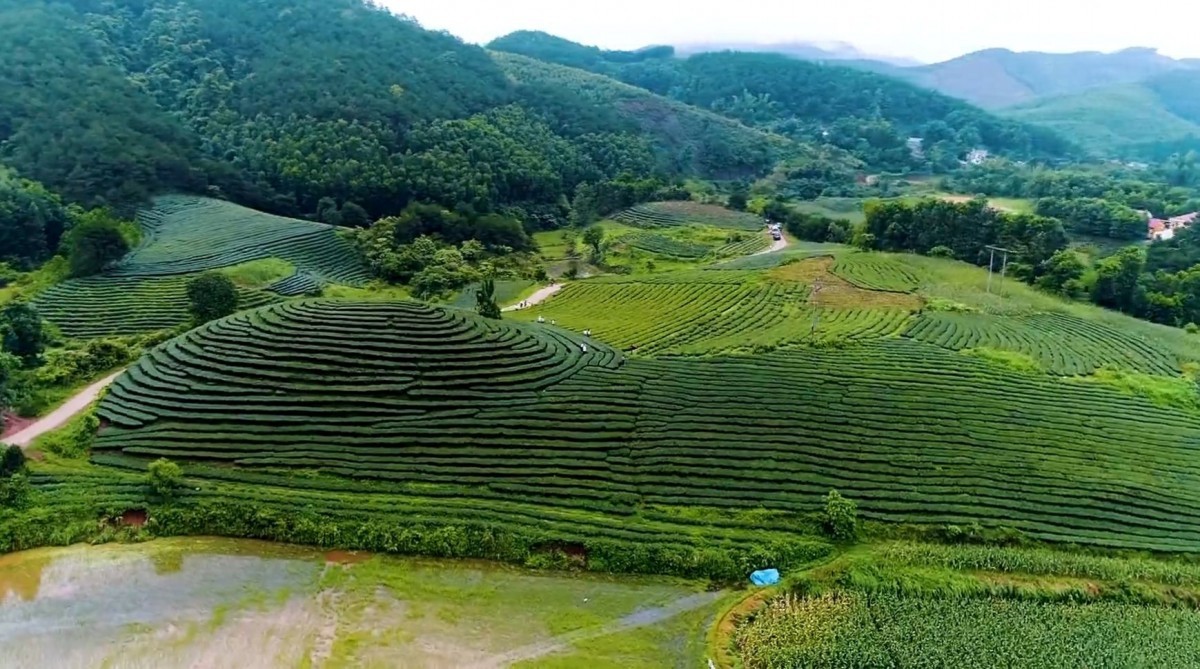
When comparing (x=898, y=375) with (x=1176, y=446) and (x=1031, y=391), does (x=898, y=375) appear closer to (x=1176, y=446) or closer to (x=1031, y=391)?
(x=1031, y=391)

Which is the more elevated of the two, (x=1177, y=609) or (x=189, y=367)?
(x=189, y=367)

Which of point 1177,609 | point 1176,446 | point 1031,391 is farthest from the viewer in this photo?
point 1031,391

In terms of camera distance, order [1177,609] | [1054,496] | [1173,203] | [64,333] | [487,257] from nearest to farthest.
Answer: [1177,609], [1054,496], [64,333], [487,257], [1173,203]

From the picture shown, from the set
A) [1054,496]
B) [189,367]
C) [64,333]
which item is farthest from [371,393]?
[1054,496]

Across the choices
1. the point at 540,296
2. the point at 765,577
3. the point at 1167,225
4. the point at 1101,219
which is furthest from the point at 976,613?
the point at 1167,225

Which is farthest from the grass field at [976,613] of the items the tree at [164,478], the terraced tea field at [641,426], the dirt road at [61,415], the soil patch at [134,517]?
the dirt road at [61,415]

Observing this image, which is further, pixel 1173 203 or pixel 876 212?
pixel 1173 203

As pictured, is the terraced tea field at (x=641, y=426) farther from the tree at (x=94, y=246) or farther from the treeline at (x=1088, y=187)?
the treeline at (x=1088, y=187)

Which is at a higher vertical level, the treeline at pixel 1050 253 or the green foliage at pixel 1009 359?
the treeline at pixel 1050 253
